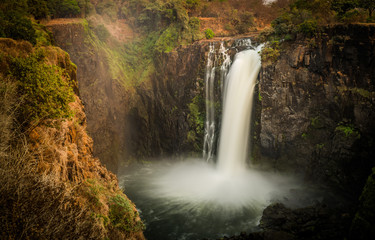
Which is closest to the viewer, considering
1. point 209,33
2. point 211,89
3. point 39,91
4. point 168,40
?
point 39,91

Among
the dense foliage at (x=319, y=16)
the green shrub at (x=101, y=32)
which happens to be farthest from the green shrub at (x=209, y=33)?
the green shrub at (x=101, y=32)

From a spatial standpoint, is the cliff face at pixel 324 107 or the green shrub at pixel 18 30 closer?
the green shrub at pixel 18 30

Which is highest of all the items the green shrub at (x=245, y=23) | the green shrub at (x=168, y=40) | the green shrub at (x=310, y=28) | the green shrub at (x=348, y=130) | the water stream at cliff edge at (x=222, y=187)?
the green shrub at (x=245, y=23)

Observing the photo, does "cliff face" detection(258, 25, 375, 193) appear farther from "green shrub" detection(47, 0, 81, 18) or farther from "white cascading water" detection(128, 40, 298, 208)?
"green shrub" detection(47, 0, 81, 18)

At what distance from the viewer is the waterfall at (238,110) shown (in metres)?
20.0

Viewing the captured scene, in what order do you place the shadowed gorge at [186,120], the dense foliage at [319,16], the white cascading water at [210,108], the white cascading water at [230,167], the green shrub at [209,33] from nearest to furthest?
1. the shadowed gorge at [186,120]
2. the dense foliage at [319,16]
3. the white cascading water at [230,167]
4. the white cascading water at [210,108]
5. the green shrub at [209,33]

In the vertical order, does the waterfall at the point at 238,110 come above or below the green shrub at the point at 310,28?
below

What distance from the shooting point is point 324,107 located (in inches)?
687

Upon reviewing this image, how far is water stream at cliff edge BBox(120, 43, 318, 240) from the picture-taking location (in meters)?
14.4

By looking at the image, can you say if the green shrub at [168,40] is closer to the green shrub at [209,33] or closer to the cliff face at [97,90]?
the green shrub at [209,33]

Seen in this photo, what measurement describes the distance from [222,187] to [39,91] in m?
15.0

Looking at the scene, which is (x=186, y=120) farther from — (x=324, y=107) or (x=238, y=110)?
(x=324, y=107)

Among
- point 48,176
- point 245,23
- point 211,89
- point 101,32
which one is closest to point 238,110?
point 211,89

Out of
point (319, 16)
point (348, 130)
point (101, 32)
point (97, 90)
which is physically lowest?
point (348, 130)
